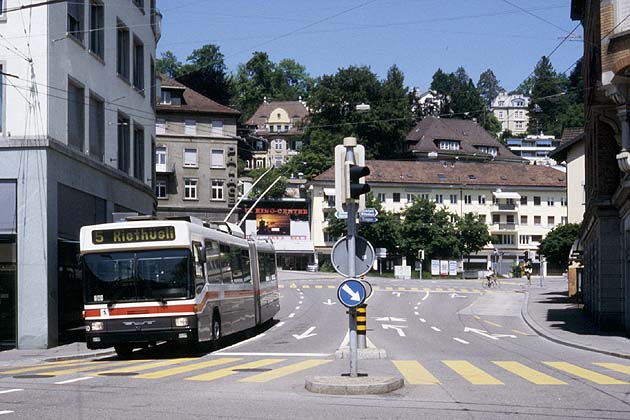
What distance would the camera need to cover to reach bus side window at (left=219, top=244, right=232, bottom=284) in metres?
24.2

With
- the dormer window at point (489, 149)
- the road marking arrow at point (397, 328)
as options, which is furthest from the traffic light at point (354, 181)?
the dormer window at point (489, 149)

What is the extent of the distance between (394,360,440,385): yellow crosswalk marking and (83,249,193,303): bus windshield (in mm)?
5064

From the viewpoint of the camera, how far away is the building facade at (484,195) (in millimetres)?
103062

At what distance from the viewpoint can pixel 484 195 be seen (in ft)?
349

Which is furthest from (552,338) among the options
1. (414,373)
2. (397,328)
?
(414,373)

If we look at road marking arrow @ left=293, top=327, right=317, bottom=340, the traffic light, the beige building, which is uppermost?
the beige building

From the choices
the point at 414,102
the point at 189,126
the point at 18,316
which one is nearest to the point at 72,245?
the point at 18,316

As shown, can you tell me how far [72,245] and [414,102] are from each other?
105m

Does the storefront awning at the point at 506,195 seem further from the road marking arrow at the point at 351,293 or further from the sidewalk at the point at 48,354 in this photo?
the road marking arrow at the point at 351,293

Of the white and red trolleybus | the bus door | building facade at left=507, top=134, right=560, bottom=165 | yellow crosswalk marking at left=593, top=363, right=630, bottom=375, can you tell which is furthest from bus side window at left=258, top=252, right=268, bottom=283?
building facade at left=507, top=134, right=560, bottom=165

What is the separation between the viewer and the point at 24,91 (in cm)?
2555

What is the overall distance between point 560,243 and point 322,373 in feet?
172

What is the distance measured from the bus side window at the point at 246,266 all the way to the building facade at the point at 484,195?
237 ft

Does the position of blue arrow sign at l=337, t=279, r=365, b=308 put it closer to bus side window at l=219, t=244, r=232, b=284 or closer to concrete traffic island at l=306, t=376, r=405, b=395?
concrete traffic island at l=306, t=376, r=405, b=395
